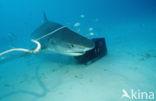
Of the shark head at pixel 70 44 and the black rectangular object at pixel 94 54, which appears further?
the black rectangular object at pixel 94 54

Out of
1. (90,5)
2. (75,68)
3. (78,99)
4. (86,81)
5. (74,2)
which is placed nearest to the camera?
(78,99)

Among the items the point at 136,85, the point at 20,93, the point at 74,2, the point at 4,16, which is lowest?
the point at 20,93

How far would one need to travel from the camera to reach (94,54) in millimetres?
5629

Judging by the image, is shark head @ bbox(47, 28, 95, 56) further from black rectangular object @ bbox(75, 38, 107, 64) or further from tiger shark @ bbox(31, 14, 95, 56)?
black rectangular object @ bbox(75, 38, 107, 64)

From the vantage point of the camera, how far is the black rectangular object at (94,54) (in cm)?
542

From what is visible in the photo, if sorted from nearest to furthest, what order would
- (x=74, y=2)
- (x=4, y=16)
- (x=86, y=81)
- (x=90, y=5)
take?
(x=86, y=81) < (x=4, y=16) < (x=90, y=5) < (x=74, y=2)

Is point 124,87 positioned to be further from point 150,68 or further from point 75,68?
point 75,68

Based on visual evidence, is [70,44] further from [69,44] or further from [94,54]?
[94,54]

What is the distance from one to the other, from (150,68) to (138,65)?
0.47 m

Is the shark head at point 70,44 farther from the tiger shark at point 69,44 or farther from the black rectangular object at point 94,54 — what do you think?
the black rectangular object at point 94,54

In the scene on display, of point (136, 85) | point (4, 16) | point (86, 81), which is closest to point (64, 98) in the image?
point (86, 81)

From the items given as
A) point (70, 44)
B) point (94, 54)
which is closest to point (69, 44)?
point (70, 44)

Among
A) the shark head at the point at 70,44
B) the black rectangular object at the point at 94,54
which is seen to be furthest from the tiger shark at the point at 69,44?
the black rectangular object at the point at 94,54

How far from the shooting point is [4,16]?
124 meters
